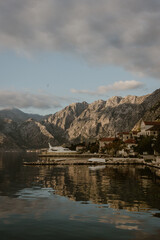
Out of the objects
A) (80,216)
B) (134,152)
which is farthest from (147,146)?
(80,216)

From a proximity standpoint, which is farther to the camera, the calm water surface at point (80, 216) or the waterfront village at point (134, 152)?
the waterfront village at point (134, 152)

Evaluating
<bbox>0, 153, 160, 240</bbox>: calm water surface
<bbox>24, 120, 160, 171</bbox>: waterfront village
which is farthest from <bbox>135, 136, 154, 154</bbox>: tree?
<bbox>0, 153, 160, 240</bbox>: calm water surface

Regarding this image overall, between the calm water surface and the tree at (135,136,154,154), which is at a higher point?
the tree at (135,136,154,154)

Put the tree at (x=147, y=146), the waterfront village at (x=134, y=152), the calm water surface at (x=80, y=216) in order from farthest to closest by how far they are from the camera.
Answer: the tree at (x=147, y=146), the waterfront village at (x=134, y=152), the calm water surface at (x=80, y=216)

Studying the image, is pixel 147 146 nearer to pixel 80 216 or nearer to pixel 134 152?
pixel 134 152

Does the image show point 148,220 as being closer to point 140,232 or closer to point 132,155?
point 140,232

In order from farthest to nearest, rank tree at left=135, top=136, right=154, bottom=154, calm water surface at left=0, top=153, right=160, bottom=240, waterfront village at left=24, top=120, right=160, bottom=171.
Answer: tree at left=135, top=136, right=154, bottom=154 → waterfront village at left=24, top=120, right=160, bottom=171 → calm water surface at left=0, top=153, right=160, bottom=240

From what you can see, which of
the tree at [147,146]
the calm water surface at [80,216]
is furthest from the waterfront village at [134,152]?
the calm water surface at [80,216]

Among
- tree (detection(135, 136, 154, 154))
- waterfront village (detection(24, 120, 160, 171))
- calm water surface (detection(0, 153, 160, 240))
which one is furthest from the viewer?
tree (detection(135, 136, 154, 154))

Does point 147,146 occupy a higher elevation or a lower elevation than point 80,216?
higher

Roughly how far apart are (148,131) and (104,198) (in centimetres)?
10372

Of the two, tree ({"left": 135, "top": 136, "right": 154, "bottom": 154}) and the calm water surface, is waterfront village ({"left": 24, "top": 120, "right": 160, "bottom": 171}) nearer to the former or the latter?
tree ({"left": 135, "top": 136, "right": 154, "bottom": 154})

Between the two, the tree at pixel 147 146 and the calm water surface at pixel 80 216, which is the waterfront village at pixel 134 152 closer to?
the tree at pixel 147 146

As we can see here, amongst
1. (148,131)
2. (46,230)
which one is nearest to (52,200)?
(46,230)
